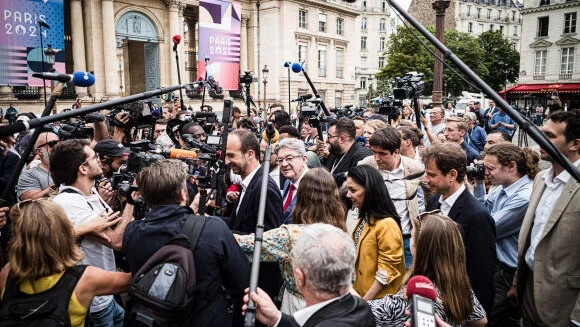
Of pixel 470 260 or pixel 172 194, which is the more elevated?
pixel 172 194

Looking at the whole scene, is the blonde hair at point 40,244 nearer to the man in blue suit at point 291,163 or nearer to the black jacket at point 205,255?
the black jacket at point 205,255

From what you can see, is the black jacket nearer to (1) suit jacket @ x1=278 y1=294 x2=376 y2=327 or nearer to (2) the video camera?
(1) suit jacket @ x1=278 y1=294 x2=376 y2=327

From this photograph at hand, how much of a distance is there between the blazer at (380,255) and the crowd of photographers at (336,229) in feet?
0.03

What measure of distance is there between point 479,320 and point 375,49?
72915 millimetres

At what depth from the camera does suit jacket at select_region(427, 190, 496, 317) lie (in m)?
2.89

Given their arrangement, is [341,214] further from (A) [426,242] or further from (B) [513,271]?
(B) [513,271]

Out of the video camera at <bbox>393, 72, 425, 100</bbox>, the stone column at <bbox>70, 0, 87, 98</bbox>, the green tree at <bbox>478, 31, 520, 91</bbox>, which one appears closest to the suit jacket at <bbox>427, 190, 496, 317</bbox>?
the video camera at <bbox>393, 72, 425, 100</bbox>

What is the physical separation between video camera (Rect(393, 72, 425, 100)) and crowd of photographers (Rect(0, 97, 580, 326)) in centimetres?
195

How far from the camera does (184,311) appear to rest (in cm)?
221

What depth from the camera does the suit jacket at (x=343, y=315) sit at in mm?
1816

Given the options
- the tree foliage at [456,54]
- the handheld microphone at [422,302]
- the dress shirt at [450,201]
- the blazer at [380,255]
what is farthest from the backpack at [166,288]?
the tree foliage at [456,54]

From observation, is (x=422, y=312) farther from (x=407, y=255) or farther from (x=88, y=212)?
(x=407, y=255)

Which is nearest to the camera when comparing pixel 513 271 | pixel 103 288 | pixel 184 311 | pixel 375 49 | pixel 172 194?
pixel 184 311

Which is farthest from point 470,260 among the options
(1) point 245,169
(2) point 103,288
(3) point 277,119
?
(3) point 277,119
